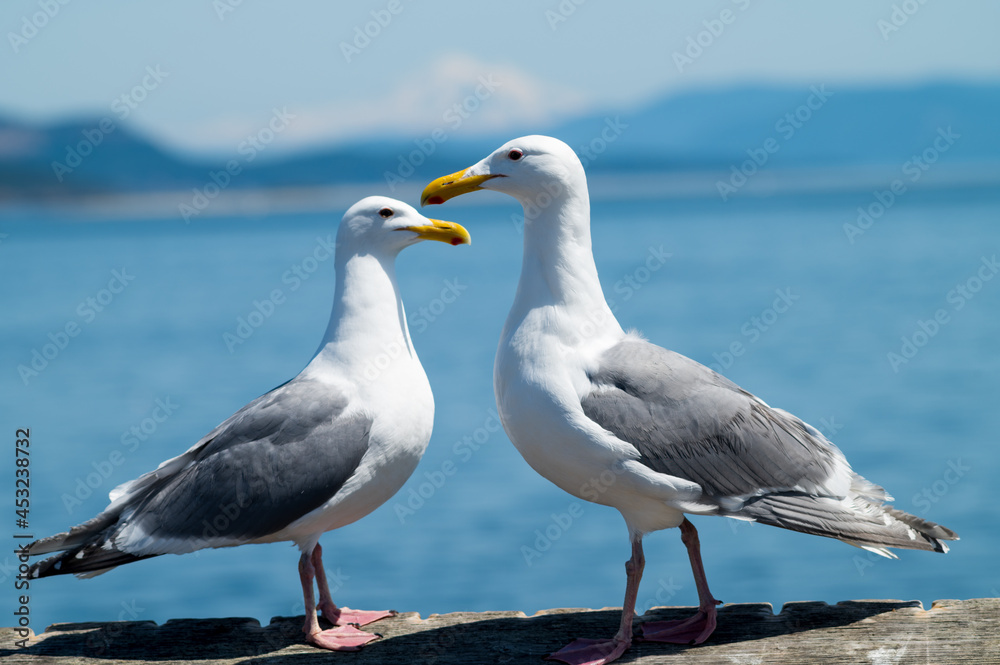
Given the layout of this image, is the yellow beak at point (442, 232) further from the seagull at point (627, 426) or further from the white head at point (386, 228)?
the seagull at point (627, 426)

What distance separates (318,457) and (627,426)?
4.55ft

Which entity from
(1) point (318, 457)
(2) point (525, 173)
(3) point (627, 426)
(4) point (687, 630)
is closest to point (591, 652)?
(4) point (687, 630)

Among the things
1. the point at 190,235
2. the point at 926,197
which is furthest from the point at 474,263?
the point at 926,197

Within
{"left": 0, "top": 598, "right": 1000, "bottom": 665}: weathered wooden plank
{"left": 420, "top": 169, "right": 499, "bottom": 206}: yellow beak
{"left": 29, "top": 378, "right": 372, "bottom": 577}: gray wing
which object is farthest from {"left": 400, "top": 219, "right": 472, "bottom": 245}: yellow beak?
{"left": 0, "top": 598, "right": 1000, "bottom": 665}: weathered wooden plank

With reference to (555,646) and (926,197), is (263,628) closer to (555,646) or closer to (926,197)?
(555,646)

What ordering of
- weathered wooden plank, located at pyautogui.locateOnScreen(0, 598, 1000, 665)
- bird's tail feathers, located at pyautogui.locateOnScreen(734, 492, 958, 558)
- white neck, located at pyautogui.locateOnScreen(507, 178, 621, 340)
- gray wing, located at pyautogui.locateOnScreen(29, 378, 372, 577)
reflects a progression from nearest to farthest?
weathered wooden plank, located at pyautogui.locateOnScreen(0, 598, 1000, 665) < bird's tail feathers, located at pyautogui.locateOnScreen(734, 492, 958, 558) < gray wing, located at pyautogui.locateOnScreen(29, 378, 372, 577) < white neck, located at pyautogui.locateOnScreen(507, 178, 621, 340)

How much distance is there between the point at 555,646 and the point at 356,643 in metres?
0.87

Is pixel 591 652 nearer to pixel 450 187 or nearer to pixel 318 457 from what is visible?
pixel 318 457

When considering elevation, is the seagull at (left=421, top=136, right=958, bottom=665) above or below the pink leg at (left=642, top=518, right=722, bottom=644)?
above

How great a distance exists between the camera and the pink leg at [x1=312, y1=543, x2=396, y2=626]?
4832mm

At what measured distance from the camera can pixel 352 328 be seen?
15.8 feet

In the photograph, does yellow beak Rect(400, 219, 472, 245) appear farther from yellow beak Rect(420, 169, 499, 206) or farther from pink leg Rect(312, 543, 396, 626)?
pink leg Rect(312, 543, 396, 626)

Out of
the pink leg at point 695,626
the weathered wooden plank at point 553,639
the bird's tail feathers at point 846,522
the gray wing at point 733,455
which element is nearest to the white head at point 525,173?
the gray wing at point 733,455

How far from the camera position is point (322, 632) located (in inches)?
180
